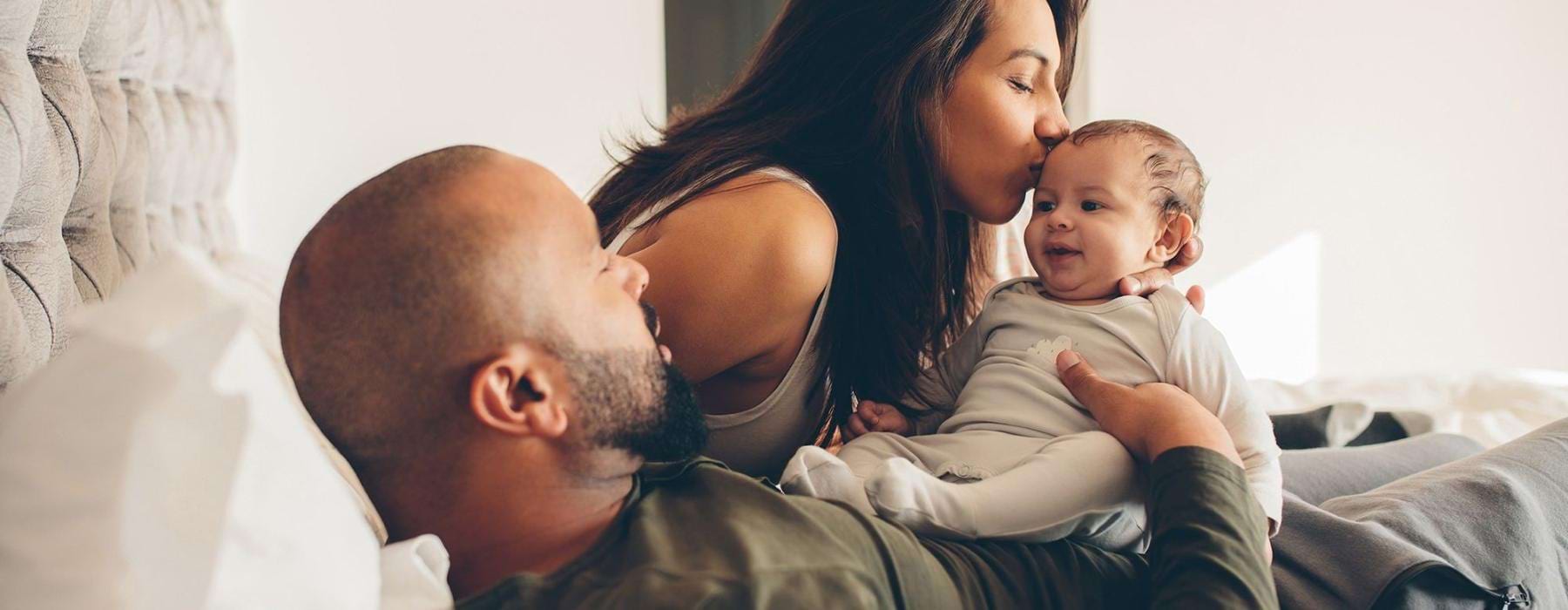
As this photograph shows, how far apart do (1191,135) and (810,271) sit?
3219 mm

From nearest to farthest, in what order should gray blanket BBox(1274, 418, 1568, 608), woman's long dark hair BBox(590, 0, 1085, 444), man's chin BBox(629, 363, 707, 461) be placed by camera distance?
man's chin BBox(629, 363, 707, 461), gray blanket BBox(1274, 418, 1568, 608), woman's long dark hair BBox(590, 0, 1085, 444)

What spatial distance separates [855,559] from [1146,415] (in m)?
0.42

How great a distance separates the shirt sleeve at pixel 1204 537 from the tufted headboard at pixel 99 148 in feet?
2.94

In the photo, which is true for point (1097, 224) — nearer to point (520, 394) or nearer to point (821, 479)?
point (821, 479)

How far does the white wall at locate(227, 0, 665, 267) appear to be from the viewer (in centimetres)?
196

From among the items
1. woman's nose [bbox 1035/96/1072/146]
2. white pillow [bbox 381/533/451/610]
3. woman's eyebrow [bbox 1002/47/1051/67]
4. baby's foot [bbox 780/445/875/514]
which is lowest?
baby's foot [bbox 780/445/875/514]

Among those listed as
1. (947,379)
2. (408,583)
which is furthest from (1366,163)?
(408,583)

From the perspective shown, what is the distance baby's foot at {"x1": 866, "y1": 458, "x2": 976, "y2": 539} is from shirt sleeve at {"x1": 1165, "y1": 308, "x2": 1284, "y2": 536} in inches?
12.8

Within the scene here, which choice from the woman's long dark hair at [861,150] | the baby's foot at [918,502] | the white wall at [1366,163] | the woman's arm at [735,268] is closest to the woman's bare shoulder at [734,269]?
the woman's arm at [735,268]

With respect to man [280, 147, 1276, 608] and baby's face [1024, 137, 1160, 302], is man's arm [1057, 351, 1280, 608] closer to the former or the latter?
man [280, 147, 1276, 608]

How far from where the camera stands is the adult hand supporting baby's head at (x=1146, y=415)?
1.05 meters

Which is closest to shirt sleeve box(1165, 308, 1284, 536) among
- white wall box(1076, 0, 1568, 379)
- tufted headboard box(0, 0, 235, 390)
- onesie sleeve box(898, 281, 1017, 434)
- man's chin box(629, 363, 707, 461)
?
onesie sleeve box(898, 281, 1017, 434)

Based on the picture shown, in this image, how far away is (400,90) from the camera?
2285 mm

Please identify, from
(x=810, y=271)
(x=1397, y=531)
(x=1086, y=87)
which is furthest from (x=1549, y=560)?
(x=1086, y=87)
